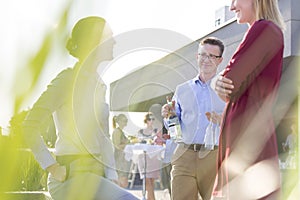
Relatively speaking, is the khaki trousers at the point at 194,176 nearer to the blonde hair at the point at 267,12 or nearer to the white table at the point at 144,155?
the blonde hair at the point at 267,12

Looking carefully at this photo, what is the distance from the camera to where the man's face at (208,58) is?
3994 mm

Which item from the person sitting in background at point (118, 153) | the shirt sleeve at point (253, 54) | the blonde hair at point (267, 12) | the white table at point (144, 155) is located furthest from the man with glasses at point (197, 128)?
the white table at point (144, 155)

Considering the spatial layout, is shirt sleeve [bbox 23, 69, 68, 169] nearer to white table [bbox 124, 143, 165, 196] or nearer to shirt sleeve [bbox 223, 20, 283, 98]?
shirt sleeve [bbox 223, 20, 283, 98]

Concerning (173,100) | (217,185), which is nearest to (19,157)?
(217,185)

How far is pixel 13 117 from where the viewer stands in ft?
1.03

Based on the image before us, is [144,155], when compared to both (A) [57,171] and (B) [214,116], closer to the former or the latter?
(B) [214,116]

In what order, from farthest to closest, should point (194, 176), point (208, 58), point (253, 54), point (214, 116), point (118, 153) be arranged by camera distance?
point (118, 153), point (208, 58), point (194, 176), point (214, 116), point (253, 54)

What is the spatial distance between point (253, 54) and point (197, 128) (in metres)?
2.08

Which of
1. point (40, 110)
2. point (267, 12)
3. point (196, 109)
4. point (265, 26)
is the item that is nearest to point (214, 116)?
point (196, 109)

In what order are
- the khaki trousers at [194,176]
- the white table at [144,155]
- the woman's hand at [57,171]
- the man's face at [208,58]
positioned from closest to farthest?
the woman's hand at [57,171], the khaki trousers at [194,176], the man's face at [208,58], the white table at [144,155]

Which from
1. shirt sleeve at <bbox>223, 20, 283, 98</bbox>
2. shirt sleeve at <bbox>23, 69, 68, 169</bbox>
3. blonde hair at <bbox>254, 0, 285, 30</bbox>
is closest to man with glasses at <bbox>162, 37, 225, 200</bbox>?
blonde hair at <bbox>254, 0, 285, 30</bbox>

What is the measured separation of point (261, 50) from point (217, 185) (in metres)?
0.48

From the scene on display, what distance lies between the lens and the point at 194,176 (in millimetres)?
3801

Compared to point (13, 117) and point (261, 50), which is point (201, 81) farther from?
point (13, 117)
